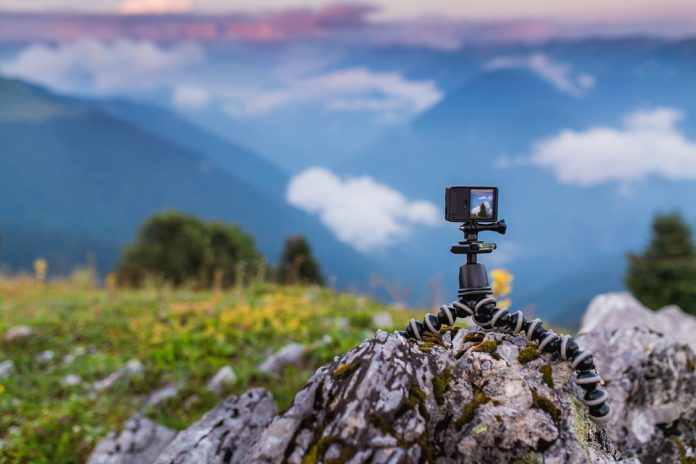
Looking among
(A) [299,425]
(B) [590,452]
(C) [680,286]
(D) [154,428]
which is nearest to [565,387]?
(B) [590,452]

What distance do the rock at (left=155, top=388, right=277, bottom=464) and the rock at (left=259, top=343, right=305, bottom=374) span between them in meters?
3.09

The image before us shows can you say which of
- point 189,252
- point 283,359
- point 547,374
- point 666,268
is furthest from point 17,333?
point 189,252

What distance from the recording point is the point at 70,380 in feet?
27.1

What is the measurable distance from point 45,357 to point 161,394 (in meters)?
2.90

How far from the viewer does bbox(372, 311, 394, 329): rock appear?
9.46 meters

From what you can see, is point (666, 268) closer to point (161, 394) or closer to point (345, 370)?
point (161, 394)

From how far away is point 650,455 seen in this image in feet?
15.3

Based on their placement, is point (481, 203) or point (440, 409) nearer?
point (440, 409)

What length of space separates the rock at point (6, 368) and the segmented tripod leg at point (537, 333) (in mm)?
7710

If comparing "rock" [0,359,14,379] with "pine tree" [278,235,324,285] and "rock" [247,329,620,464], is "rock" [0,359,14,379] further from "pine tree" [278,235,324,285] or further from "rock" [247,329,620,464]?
"pine tree" [278,235,324,285]

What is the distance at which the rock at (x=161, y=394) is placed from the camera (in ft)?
24.9

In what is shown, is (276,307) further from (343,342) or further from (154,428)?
(154,428)

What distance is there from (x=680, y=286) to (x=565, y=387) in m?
20.4

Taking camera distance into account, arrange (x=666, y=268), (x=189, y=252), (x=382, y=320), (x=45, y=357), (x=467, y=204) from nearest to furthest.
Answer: (x=467, y=204) < (x=45, y=357) < (x=382, y=320) < (x=666, y=268) < (x=189, y=252)
